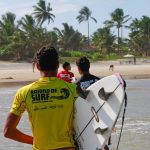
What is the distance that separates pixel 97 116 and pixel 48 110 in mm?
328

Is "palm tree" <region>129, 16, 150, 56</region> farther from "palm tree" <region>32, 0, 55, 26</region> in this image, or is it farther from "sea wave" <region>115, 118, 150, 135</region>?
"sea wave" <region>115, 118, 150, 135</region>

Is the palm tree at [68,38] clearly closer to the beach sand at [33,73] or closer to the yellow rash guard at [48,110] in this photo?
the beach sand at [33,73]

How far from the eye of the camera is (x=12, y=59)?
2601 inches

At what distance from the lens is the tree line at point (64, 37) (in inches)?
2640

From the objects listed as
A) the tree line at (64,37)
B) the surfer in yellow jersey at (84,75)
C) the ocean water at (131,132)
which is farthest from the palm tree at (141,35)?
the surfer in yellow jersey at (84,75)

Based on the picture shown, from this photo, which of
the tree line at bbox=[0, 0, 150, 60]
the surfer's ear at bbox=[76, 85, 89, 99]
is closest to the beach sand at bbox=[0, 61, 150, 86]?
the tree line at bbox=[0, 0, 150, 60]

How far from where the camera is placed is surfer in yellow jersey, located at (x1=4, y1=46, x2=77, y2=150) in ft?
10.8

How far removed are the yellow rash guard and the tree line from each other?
61619mm

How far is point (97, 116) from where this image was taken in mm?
3305

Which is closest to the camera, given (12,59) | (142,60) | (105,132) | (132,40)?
(105,132)

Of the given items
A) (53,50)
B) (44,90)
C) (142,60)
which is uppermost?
(53,50)

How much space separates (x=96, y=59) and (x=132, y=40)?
18980mm

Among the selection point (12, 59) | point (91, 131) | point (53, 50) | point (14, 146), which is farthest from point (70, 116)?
point (12, 59)

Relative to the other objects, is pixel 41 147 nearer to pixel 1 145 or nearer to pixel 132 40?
pixel 1 145
